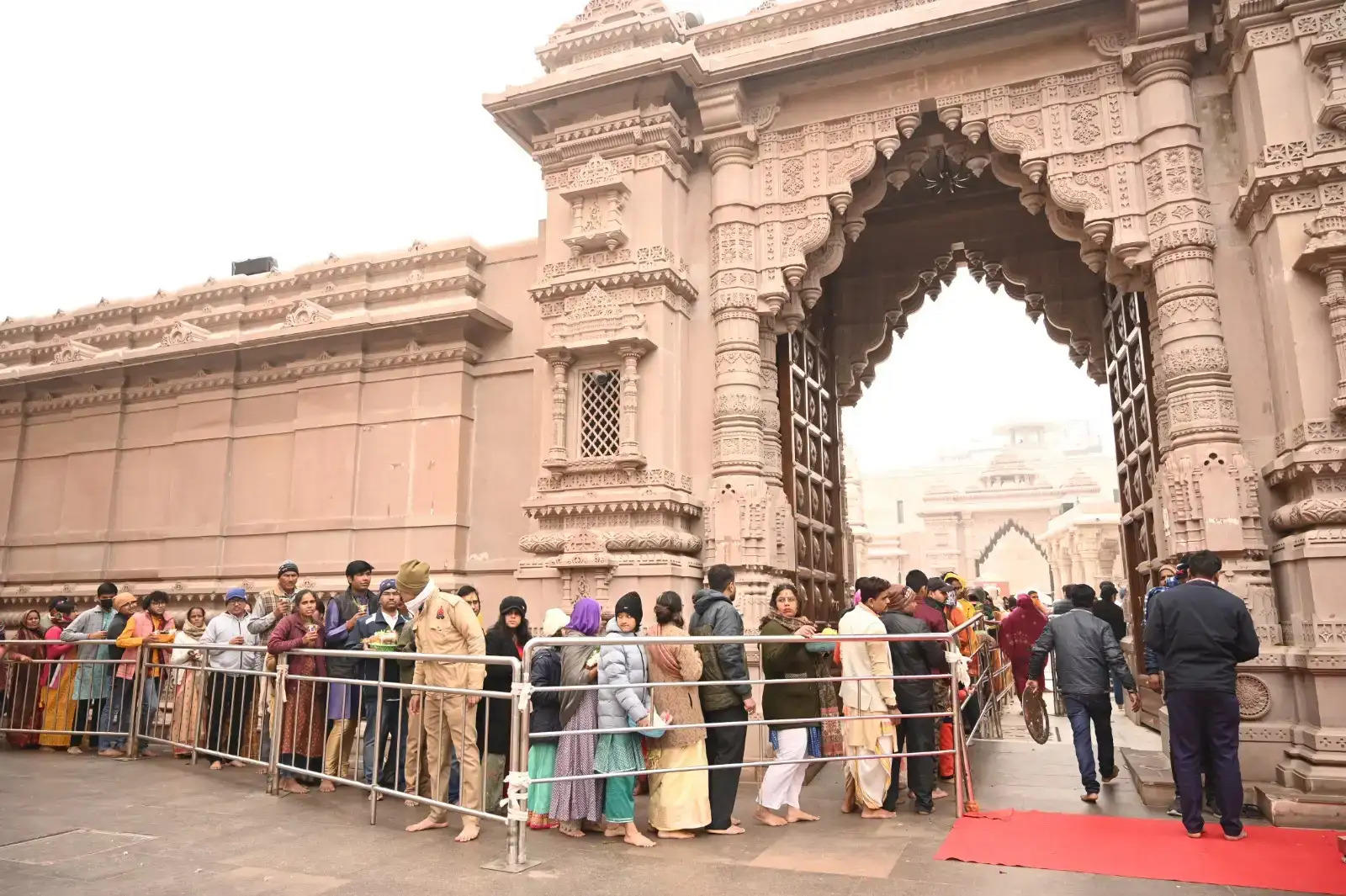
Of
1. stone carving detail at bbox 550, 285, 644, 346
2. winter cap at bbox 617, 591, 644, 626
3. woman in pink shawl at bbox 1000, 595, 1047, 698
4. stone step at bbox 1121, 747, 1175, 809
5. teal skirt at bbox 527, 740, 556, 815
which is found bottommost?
stone step at bbox 1121, 747, 1175, 809

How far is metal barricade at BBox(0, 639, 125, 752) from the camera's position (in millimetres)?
8414

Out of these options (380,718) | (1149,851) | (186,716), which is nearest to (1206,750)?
(1149,851)

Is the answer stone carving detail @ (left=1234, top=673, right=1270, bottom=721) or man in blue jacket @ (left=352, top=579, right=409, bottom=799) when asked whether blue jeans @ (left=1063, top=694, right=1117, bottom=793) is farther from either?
man in blue jacket @ (left=352, top=579, right=409, bottom=799)

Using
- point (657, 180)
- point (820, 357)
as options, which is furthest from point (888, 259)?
point (657, 180)

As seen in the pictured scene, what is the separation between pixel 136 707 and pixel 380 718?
384 centimetres

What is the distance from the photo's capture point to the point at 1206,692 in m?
5.32

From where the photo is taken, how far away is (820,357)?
11.9 metres

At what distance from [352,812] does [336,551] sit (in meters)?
5.24

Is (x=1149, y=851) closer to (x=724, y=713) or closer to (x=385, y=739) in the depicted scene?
(x=724, y=713)

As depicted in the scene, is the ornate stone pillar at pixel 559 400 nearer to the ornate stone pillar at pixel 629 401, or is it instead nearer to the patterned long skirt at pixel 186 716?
the ornate stone pillar at pixel 629 401

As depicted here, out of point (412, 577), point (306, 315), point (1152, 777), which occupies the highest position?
point (306, 315)

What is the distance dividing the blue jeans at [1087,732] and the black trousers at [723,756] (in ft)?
7.98

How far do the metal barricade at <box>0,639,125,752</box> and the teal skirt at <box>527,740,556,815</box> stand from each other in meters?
4.67

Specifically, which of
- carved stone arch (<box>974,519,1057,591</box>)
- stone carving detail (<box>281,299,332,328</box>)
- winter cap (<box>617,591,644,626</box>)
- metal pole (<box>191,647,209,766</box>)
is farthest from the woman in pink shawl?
carved stone arch (<box>974,519,1057,591</box>)
